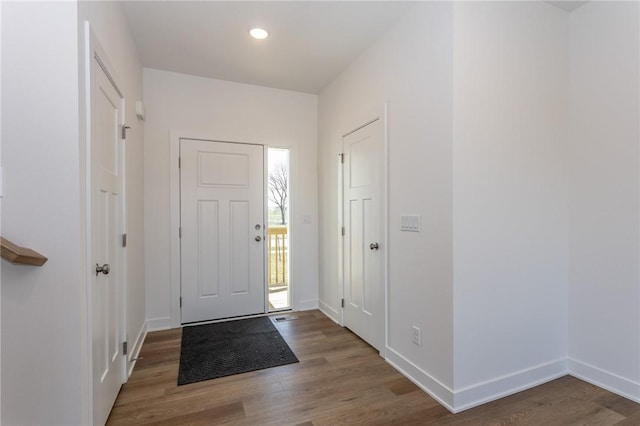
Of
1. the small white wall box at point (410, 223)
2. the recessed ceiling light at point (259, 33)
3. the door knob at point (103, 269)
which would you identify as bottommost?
the door knob at point (103, 269)

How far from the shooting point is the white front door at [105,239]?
4.86ft

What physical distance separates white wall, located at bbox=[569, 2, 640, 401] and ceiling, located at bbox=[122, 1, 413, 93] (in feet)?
4.40

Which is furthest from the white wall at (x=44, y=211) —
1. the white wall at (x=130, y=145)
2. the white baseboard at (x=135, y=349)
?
the white baseboard at (x=135, y=349)

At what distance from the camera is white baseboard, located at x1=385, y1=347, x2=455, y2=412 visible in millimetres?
1847

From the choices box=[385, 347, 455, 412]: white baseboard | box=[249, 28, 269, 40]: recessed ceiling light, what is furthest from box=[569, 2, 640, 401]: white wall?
box=[249, 28, 269, 40]: recessed ceiling light

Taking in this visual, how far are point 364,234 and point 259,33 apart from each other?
1.90 metres

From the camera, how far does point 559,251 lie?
7.26ft

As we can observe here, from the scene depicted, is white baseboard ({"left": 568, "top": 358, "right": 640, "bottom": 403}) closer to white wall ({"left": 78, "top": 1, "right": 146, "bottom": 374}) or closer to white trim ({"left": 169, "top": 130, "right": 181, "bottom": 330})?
white wall ({"left": 78, "top": 1, "right": 146, "bottom": 374})

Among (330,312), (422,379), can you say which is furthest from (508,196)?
(330,312)

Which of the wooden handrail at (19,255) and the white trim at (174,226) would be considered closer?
the wooden handrail at (19,255)

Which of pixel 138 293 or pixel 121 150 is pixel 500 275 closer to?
pixel 121 150

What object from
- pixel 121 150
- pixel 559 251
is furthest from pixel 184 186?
pixel 559 251

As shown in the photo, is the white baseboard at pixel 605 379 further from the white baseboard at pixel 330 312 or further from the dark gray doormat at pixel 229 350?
Answer: the dark gray doormat at pixel 229 350

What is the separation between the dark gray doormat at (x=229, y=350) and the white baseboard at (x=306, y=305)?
449 mm
